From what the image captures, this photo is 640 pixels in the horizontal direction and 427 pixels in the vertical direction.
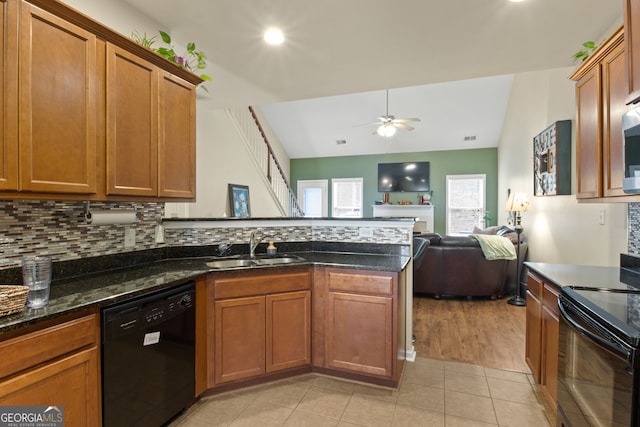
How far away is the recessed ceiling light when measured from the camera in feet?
8.30

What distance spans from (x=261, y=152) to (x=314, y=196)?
12.8 ft

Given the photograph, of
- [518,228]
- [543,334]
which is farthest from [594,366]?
[518,228]

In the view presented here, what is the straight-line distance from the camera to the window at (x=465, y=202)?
8508mm

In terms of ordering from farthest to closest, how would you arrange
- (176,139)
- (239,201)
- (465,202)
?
1. (465,202)
2. (239,201)
3. (176,139)

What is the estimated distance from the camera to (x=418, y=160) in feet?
29.3

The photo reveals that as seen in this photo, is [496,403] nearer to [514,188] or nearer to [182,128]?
[182,128]

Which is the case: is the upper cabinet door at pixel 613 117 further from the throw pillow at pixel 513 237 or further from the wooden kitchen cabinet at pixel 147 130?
the throw pillow at pixel 513 237

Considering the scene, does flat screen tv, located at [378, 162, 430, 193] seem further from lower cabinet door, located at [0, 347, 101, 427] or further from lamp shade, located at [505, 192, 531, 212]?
lower cabinet door, located at [0, 347, 101, 427]

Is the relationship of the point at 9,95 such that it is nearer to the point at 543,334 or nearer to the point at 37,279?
the point at 37,279

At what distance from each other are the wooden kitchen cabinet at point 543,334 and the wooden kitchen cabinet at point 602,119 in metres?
0.68

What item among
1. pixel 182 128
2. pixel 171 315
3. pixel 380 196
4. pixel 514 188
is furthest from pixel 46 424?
pixel 380 196

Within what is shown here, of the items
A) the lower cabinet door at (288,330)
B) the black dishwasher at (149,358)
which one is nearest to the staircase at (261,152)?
the lower cabinet door at (288,330)

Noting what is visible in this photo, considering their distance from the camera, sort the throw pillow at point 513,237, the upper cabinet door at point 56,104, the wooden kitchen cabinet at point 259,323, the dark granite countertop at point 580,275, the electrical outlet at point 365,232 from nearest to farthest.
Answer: the upper cabinet door at point 56,104
the dark granite countertop at point 580,275
the wooden kitchen cabinet at point 259,323
the electrical outlet at point 365,232
the throw pillow at point 513,237

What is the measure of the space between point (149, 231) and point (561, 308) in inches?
109
